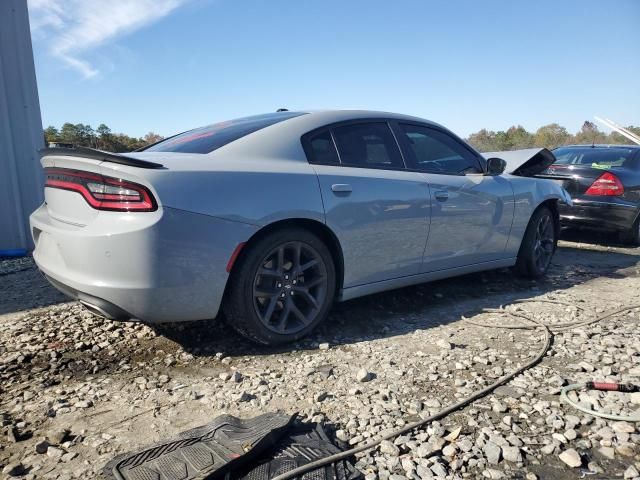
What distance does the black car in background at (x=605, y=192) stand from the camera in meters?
6.35

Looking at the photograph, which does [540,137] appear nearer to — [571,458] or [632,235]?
[632,235]

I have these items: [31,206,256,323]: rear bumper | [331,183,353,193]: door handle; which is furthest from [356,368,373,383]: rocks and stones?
[331,183,353,193]: door handle

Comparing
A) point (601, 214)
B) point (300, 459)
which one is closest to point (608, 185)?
point (601, 214)

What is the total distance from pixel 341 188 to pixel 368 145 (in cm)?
55

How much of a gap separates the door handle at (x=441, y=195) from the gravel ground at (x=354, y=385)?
2.96ft

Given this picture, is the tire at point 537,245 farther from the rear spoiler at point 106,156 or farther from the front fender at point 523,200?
the rear spoiler at point 106,156

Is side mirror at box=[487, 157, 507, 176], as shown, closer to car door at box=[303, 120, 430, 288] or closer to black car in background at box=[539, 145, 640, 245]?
car door at box=[303, 120, 430, 288]

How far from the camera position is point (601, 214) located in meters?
6.36

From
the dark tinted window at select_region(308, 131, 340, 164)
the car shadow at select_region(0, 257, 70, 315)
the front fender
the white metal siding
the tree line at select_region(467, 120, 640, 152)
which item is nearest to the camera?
the dark tinted window at select_region(308, 131, 340, 164)

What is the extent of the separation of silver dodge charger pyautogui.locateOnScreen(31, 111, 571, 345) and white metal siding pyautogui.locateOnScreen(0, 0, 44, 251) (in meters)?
3.75

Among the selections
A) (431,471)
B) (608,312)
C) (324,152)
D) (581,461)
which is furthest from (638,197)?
(431,471)

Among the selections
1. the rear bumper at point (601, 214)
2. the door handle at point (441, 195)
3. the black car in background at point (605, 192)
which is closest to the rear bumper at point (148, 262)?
the door handle at point (441, 195)

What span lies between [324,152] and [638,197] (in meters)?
5.51

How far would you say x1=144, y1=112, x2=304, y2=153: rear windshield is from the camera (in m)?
3.05
